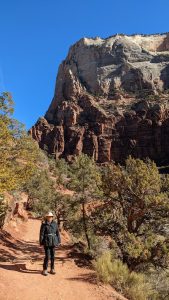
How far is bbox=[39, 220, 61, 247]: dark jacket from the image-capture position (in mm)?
Result: 11312

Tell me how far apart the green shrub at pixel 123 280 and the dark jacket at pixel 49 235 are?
93.7 inches

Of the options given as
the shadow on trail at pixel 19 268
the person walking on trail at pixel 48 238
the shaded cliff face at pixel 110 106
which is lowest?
the shadow on trail at pixel 19 268

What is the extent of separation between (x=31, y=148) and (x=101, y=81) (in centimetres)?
12208

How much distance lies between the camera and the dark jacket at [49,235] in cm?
1131

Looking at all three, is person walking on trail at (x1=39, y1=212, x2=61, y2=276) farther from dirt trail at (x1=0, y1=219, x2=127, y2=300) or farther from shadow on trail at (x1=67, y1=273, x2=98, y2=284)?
shadow on trail at (x1=67, y1=273, x2=98, y2=284)

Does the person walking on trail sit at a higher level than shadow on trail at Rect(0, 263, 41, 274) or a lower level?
higher

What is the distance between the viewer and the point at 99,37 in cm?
16550

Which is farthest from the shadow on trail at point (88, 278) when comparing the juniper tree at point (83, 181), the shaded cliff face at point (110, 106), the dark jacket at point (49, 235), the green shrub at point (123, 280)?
the shaded cliff face at point (110, 106)

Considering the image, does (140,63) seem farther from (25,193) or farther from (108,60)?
(25,193)

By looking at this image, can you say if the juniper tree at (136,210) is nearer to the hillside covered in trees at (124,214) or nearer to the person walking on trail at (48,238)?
the hillside covered in trees at (124,214)

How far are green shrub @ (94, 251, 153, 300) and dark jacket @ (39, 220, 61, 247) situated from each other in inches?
93.7

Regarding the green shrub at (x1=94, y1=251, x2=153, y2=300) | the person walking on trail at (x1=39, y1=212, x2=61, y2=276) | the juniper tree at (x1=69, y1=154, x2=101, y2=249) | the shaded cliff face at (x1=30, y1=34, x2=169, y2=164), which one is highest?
the shaded cliff face at (x1=30, y1=34, x2=169, y2=164)

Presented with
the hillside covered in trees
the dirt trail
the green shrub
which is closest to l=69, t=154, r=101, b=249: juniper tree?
the hillside covered in trees

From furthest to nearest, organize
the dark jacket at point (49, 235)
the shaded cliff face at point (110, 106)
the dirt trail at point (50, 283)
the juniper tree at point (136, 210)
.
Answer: the shaded cliff face at point (110, 106) < the juniper tree at point (136, 210) < the dark jacket at point (49, 235) < the dirt trail at point (50, 283)
